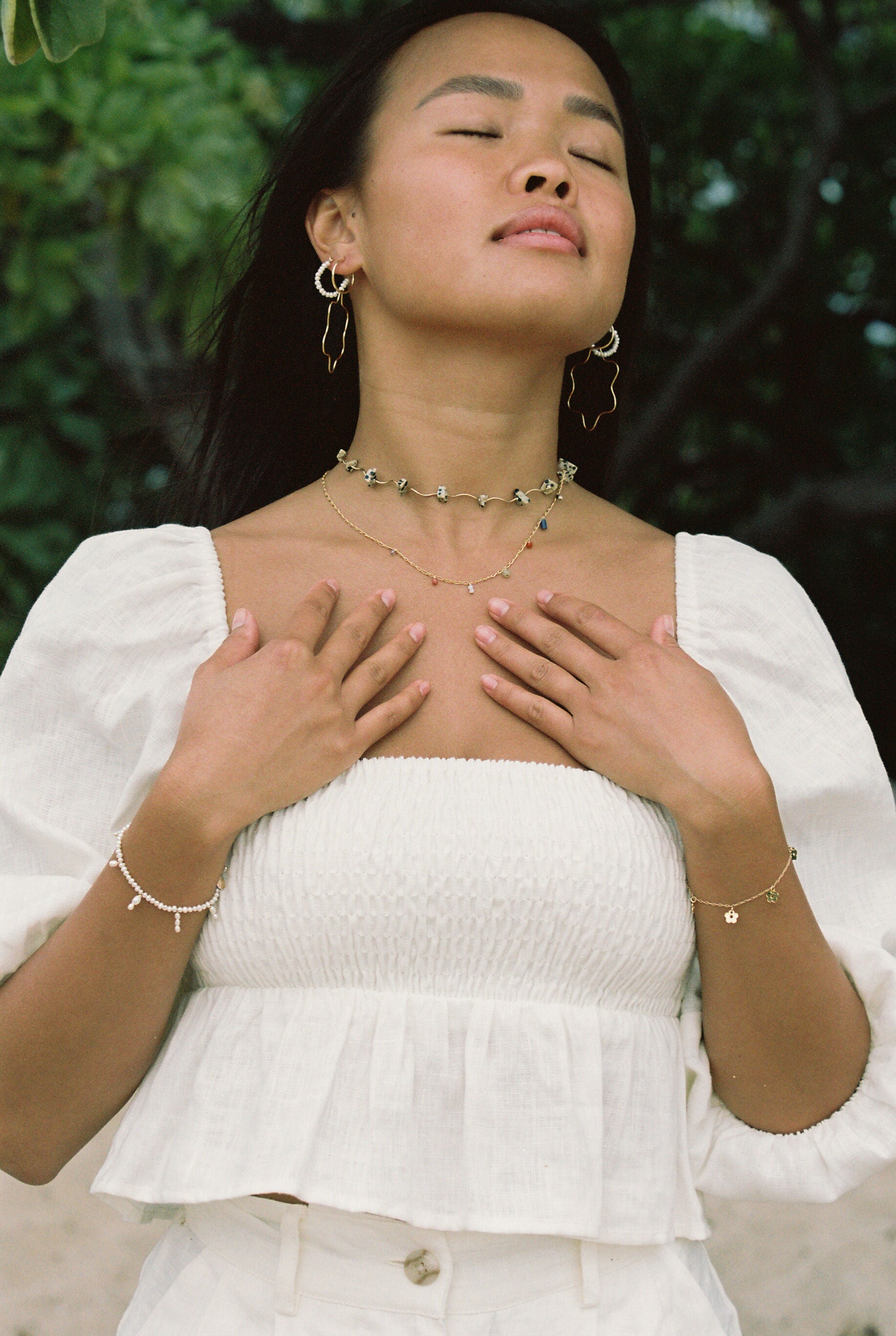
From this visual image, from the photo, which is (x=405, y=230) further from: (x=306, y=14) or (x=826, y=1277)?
(x=306, y=14)

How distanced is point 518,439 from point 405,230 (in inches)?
13.3

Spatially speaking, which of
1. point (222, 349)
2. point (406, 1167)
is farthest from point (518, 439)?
point (406, 1167)

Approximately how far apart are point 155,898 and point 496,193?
984 millimetres

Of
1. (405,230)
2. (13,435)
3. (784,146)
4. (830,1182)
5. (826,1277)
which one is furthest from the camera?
(784,146)

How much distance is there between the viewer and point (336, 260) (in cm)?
203

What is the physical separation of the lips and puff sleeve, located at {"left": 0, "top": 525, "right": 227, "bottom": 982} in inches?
22.7

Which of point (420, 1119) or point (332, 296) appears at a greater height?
point (332, 296)

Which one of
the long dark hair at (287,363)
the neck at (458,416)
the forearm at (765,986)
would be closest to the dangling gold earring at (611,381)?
the long dark hair at (287,363)

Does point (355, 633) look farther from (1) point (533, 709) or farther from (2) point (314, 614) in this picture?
(1) point (533, 709)

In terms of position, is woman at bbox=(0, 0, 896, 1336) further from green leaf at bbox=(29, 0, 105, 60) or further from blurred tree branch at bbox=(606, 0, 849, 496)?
blurred tree branch at bbox=(606, 0, 849, 496)

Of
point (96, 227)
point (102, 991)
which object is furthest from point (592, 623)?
point (96, 227)

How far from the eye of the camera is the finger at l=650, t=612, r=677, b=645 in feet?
5.71

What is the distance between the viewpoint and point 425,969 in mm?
1551

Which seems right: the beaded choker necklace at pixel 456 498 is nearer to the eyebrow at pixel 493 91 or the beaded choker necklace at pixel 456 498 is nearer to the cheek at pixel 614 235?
the cheek at pixel 614 235
